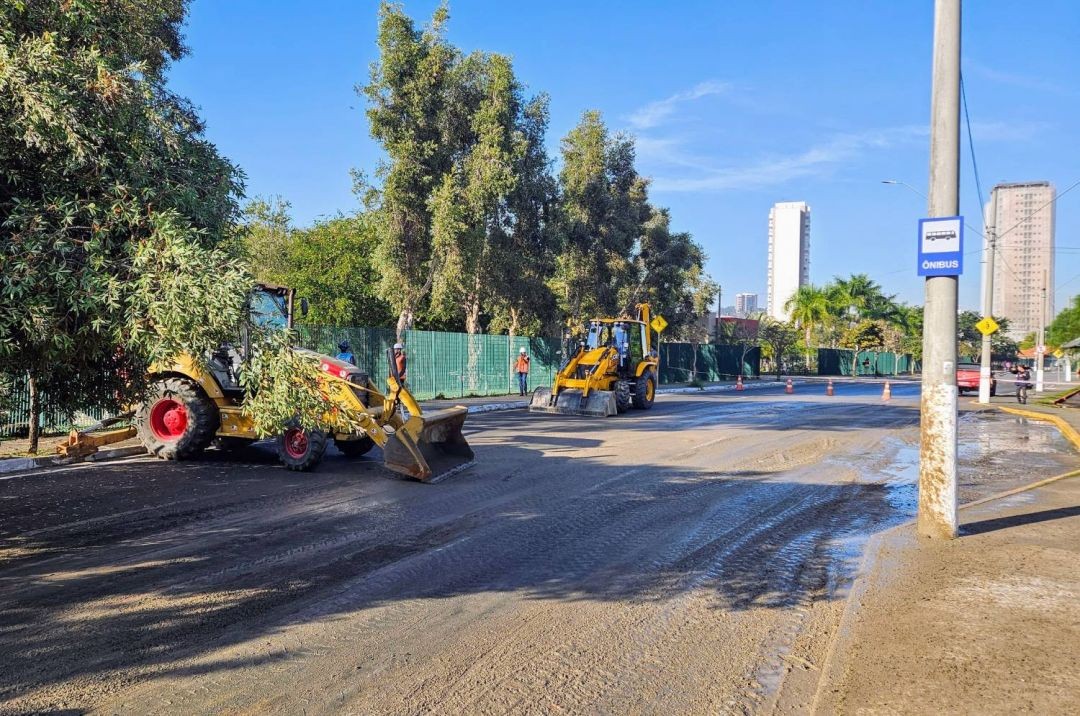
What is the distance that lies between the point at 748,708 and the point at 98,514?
23.0ft

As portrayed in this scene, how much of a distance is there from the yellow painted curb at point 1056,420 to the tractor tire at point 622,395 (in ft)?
35.6

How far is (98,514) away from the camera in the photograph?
8320 millimetres

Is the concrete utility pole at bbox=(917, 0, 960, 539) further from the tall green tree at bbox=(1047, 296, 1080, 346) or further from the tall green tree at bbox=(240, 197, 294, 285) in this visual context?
the tall green tree at bbox=(1047, 296, 1080, 346)

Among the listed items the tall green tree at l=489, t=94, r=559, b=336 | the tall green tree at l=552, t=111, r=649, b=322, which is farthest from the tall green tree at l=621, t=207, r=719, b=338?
the tall green tree at l=489, t=94, r=559, b=336

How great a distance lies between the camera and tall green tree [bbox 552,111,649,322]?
Answer: 35.8 metres

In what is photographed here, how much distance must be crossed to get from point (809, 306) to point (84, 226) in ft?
231

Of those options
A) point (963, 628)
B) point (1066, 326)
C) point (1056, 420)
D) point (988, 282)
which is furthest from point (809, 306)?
point (963, 628)

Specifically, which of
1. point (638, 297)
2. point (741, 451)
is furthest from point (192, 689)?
point (638, 297)

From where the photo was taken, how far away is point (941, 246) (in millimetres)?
7664

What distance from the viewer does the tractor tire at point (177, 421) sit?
37.8 feet

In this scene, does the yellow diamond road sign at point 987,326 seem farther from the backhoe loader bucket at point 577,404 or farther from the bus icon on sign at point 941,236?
the bus icon on sign at point 941,236

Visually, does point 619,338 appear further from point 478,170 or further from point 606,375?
point 478,170

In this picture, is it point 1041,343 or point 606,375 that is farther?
point 1041,343

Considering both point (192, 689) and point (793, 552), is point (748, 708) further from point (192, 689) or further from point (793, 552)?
point (793, 552)
